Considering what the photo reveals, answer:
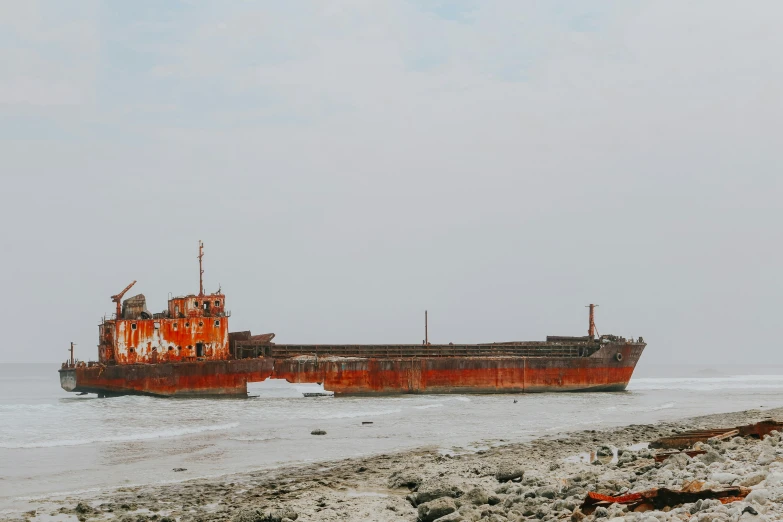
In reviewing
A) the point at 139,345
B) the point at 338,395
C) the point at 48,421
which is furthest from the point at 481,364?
the point at 48,421

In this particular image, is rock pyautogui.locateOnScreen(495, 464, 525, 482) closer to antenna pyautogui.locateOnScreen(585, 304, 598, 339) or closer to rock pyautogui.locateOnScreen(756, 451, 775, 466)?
rock pyautogui.locateOnScreen(756, 451, 775, 466)

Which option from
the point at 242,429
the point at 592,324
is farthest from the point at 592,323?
the point at 242,429

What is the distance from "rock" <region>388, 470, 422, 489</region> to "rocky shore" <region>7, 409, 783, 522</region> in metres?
0.02

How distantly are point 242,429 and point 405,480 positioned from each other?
10.9 meters

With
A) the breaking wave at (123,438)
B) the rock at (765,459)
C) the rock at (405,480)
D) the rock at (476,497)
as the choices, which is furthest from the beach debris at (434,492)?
the breaking wave at (123,438)

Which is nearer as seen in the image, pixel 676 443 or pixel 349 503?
pixel 349 503

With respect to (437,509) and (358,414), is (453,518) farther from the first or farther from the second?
(358,414)

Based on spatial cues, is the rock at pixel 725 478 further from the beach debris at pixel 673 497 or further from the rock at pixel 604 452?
the rock at pixel 604 452

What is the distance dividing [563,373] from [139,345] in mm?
20560

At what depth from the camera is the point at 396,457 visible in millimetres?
15188

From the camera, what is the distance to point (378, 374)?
3572cm

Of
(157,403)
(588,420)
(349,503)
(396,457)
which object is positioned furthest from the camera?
(157,403)

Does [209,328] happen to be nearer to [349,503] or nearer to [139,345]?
[139,345]

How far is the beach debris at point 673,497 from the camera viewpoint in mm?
6551
